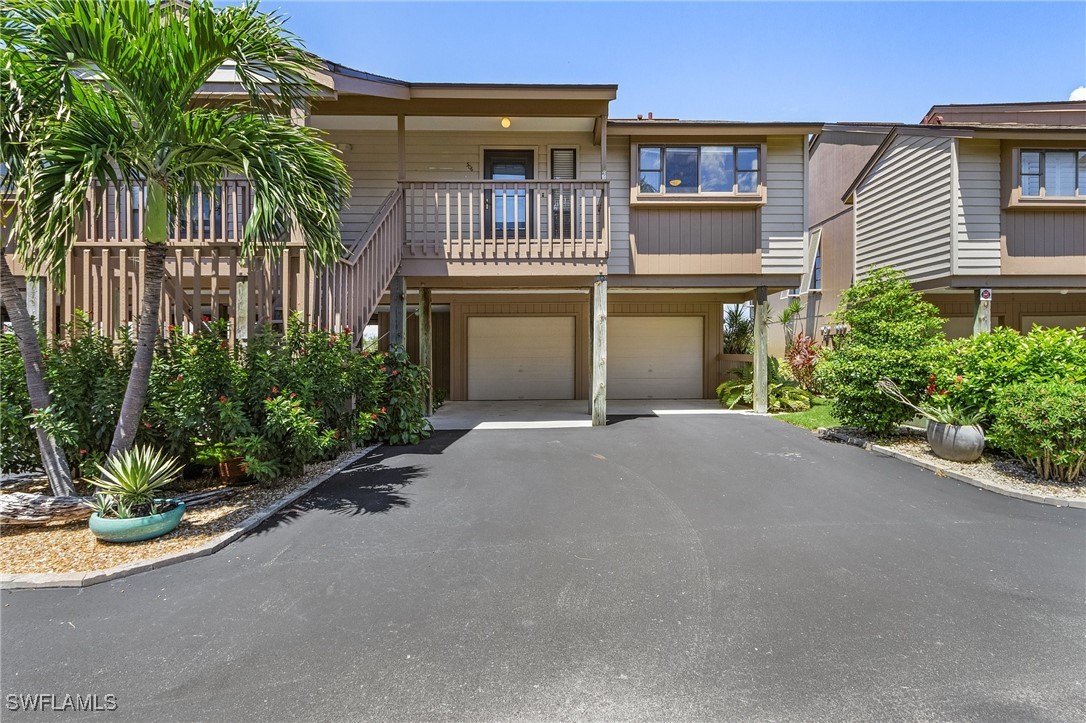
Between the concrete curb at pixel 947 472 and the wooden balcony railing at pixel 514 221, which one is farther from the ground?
the wooden balcony railing at pixel 514 221

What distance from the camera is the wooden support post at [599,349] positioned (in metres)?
8.17

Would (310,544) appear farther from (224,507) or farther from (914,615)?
(914,615)

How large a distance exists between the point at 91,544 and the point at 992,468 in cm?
931

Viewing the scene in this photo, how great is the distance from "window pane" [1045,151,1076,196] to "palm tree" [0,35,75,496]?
15.7 m

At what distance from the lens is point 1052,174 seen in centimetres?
964

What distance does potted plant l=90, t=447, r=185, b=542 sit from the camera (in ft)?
12.0

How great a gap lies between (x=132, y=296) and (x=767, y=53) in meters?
10.1

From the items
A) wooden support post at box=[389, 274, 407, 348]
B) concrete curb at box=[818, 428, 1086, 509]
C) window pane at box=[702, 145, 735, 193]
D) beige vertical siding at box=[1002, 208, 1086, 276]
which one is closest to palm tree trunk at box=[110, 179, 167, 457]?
wooden support post at box=[389, 274, 407, 348]

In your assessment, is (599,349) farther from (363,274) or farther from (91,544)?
(91,544)

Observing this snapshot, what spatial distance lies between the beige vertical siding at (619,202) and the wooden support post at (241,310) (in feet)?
21.2

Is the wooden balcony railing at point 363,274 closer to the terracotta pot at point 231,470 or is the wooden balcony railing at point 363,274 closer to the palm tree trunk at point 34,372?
the terracotta pot at point 231,470

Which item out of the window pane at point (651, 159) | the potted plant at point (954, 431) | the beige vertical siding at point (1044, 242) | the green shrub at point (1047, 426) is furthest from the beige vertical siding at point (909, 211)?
the window pane at point (651, 159)

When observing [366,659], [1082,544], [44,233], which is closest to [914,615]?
[1082,544]

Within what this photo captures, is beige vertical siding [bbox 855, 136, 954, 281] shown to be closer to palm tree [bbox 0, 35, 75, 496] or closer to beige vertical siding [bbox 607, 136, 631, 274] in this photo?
beige vertical siding [bbox 607, 136, 631, 274]
